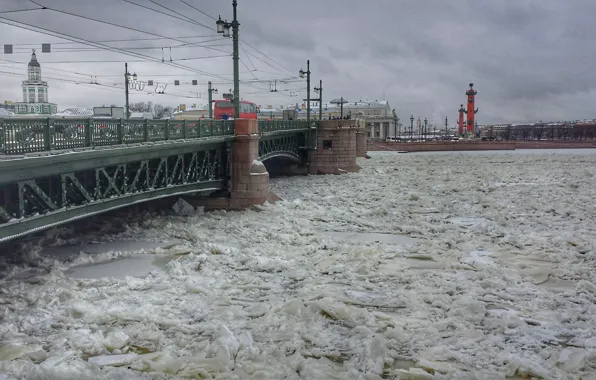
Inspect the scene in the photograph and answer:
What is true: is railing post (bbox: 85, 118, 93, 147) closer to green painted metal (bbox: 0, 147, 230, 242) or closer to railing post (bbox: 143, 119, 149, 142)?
green painted metal (bbox: 0, 147, 230, 242)

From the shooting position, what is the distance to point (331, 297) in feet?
31.7

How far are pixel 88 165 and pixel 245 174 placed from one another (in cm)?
871

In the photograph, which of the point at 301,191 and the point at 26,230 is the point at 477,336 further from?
the point at 301,191

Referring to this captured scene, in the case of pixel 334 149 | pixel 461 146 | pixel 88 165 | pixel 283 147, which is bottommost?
pixel 461 146

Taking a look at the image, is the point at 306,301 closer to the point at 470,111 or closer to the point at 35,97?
the point at 35,97

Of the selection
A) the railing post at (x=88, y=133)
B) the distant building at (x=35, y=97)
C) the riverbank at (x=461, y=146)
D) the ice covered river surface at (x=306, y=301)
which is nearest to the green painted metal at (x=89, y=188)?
the railing post at (x=88, y=133)

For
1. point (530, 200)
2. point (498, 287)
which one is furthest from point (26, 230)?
point (530, 200)

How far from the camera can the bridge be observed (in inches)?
386

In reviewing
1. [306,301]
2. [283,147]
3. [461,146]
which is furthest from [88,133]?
[461,146]

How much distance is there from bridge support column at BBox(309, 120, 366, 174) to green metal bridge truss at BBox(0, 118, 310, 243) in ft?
72.0

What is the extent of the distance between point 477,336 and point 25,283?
7.84 meters

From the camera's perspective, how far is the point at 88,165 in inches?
457

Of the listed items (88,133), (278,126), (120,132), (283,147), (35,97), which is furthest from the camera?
(283,147)

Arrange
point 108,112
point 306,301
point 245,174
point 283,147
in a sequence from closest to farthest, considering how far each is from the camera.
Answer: point 306,301, point 245,174, point 108,112, point 283,147
